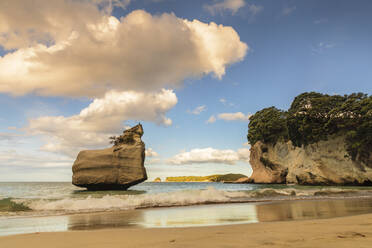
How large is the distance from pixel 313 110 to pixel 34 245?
4311 centimetres

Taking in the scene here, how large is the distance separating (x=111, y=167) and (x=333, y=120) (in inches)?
1325

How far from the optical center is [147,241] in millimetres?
3924

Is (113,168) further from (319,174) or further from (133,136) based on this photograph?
(319,174)

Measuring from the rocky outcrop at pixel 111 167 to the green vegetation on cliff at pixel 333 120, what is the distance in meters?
29.3

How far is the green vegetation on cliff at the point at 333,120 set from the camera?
120 ft

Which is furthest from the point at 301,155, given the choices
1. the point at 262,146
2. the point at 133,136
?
the point at 133,136

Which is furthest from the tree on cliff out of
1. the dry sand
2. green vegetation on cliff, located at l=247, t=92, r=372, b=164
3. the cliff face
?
the dry sand

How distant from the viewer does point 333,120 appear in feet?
129

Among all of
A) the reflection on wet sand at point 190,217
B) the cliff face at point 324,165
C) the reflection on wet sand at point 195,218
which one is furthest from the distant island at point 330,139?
the reflection on wet sand at point 195,218

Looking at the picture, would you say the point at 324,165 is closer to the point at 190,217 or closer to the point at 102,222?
the point at 190,217

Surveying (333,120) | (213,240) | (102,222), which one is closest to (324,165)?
(333,120)

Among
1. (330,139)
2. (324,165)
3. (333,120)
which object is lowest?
(324,165)

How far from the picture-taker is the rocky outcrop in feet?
67.3

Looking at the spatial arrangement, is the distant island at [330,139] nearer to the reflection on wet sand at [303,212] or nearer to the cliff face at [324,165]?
the cliff face at [324,165]
